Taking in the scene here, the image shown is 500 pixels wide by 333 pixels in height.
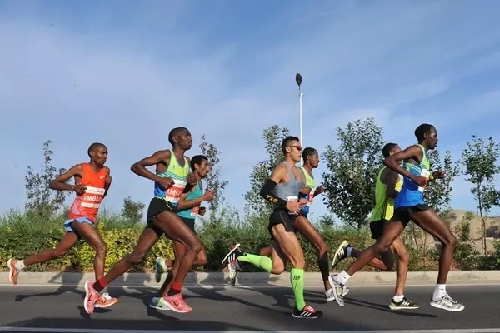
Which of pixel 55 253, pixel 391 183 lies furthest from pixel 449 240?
pixel 55 253

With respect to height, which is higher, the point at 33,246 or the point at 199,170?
the point at 199,170

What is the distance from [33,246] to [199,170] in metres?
6.34

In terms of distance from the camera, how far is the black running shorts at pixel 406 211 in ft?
20.2

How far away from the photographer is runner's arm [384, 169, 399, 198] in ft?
23.1

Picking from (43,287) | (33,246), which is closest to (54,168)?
(33,246)

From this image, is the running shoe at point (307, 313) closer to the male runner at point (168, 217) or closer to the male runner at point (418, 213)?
the male runner at point (418, 213)

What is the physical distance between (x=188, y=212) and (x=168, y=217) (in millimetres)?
876

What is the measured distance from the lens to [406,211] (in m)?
6.25

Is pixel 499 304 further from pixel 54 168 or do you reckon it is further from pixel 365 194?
pixel 54 168

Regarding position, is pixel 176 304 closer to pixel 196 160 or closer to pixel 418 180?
pixel 196 160

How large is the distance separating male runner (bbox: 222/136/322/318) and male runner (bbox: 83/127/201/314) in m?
0.92

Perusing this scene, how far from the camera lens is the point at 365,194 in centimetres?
1554

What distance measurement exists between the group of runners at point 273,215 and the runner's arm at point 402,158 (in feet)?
0.03

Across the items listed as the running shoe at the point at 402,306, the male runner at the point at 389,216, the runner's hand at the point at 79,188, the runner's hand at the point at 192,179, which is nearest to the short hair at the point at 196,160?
A: the runner's hand at the point at 192,179
